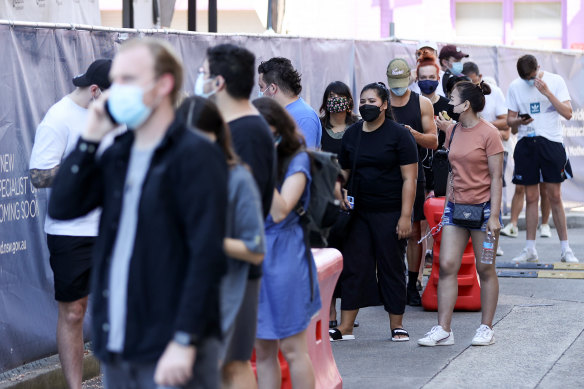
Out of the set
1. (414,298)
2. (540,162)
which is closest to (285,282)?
(414,298)

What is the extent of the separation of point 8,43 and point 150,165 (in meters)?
3.67

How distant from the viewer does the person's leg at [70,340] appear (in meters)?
6.01

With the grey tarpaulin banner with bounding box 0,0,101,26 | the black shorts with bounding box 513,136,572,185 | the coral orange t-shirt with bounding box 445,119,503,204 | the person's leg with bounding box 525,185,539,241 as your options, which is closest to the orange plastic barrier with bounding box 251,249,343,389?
the coral orange t-shirt with bounding box 445,119,503,204

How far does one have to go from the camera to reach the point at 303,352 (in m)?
5.12

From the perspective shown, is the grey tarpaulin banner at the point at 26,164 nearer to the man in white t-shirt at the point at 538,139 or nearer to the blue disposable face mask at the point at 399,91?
the blue disposable face mask at the point at 399,91

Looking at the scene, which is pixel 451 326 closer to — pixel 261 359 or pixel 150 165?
pixel 261 359

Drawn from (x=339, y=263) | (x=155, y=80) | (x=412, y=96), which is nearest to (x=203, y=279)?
(x=155, y=80)

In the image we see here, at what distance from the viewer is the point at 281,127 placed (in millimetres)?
5043

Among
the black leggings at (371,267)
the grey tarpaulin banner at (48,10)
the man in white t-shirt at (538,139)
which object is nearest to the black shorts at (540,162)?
the man in white t-shirt at (538,139)

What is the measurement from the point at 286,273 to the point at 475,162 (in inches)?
114

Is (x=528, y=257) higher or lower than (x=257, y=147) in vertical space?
lower

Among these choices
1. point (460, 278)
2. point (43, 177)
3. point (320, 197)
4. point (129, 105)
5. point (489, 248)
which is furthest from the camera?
point (460, 278)

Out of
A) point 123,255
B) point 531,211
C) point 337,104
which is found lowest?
point 531,211

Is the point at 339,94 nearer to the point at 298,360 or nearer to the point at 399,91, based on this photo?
the point at 399,91
